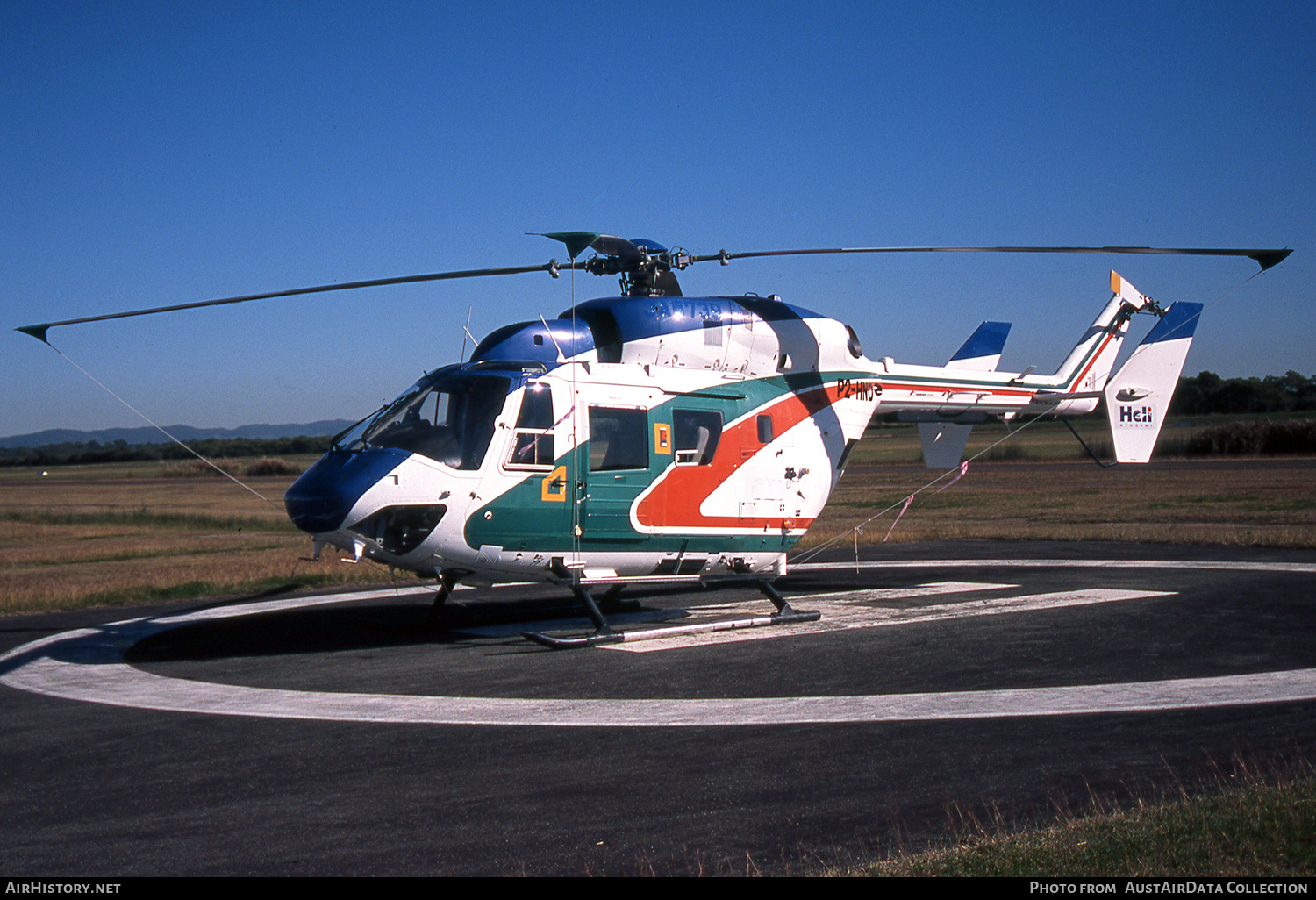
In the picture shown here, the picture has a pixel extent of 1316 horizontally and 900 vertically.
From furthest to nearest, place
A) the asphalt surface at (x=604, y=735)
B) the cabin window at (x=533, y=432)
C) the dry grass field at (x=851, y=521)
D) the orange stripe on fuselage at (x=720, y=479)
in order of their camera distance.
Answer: the dry grass field at (x=851, y=521)
the orange stripe on fuselage at (x=720, y=479)
the cabin window at (x=533, y=432)
the asphalt surface at (x=604, y=735)

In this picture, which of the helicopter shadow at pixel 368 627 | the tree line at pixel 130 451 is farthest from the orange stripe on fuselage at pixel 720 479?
the tree line at pixel 130 451

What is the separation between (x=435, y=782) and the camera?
690 cm

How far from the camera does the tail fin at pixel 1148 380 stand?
17.7 meters

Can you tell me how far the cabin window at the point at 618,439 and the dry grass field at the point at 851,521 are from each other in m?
6.55

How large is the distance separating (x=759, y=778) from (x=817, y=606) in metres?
8.73

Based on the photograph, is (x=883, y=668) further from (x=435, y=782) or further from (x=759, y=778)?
(x=435, y=782)

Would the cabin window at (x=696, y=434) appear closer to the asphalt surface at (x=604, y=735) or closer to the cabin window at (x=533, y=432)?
the cabin window at (x=533, y=432)

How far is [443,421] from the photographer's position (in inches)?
454

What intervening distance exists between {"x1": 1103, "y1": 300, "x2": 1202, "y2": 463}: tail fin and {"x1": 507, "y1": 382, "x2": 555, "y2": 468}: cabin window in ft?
35.1

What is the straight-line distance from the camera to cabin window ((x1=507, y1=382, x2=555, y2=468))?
11.7 metres

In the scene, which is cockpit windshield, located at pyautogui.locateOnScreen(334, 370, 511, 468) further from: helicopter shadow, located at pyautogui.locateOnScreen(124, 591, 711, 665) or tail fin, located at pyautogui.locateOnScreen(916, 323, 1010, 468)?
tail fin, located at pyautogui.locateOnScreen(916, 323, 1010, 468)

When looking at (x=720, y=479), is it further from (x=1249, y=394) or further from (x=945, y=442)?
(x=1249, y=394)

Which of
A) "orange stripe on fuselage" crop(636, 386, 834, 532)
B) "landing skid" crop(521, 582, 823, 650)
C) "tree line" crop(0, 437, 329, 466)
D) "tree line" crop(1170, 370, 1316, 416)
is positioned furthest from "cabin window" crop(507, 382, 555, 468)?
"tree line" crop(0, 437, 329, 466)
